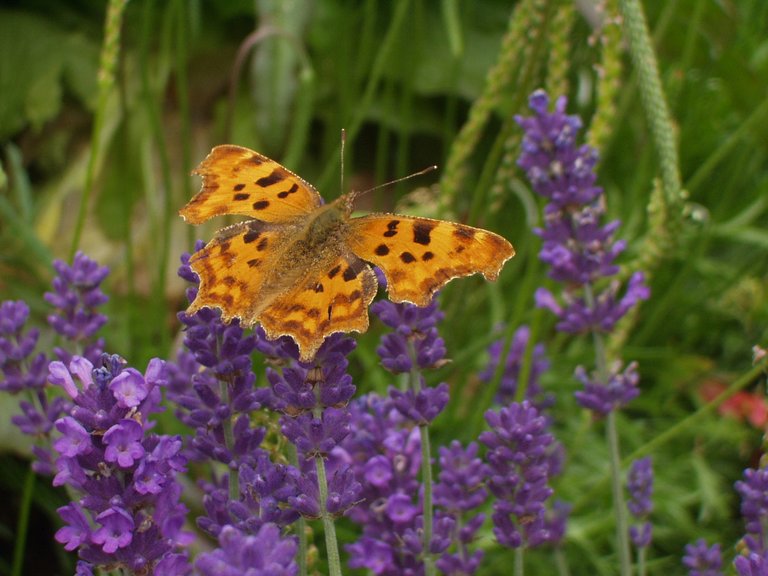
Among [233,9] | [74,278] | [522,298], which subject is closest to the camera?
[74,278]

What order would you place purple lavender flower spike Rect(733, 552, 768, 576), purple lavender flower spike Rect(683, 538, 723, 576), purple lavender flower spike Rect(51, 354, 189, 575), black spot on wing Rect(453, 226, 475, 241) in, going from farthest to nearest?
purple lavender flower spike Rect(683, 538, 723, 576), black spot on wing Rect(453, 226, 475, 241), purple lavender flower spike Rect(733, 552, 768, 576), purple lavender flower spike Rect(51, 354, 189, 575)

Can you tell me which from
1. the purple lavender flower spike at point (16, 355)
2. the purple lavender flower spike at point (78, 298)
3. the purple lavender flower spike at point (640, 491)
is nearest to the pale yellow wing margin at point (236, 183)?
the purple lavender flower spike at point (78, 298)

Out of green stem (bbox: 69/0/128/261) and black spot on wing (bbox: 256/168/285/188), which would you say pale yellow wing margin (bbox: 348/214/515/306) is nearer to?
black spot on wing (bbox: 256/168/285/188)

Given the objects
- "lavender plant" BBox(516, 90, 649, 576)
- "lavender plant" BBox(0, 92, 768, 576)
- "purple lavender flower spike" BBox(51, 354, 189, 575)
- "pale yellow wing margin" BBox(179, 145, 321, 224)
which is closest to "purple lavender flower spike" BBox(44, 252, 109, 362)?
"lavender plant" BBox(0, 92, 768, 576)

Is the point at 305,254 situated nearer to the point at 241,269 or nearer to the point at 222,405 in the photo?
the point at 241,269

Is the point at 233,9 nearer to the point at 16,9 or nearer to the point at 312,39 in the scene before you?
the point at 312,39

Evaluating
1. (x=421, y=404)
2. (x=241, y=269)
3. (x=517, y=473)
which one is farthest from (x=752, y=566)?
(x=241, y=269)

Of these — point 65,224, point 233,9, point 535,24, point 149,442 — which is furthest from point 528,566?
point 233,9
